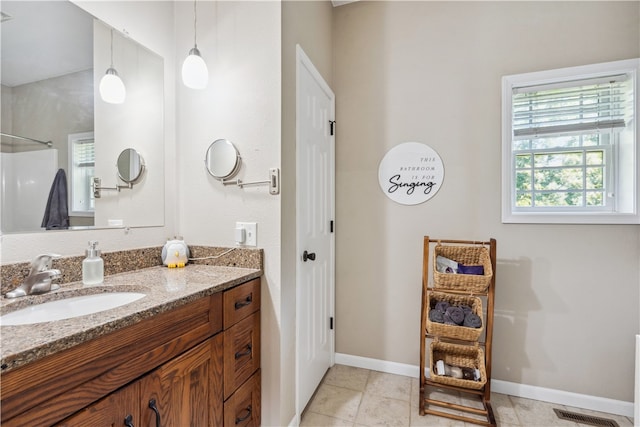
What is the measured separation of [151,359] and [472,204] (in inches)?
77.1

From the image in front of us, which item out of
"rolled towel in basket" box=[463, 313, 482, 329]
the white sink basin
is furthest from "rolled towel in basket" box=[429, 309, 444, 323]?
the white sink basin

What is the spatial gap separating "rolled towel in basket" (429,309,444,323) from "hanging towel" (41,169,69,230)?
193 cm

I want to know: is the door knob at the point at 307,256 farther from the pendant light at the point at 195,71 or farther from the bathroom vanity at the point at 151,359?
the pendant light at the point at 195,71

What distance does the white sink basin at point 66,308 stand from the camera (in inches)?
34.5

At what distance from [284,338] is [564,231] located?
6.00 feet

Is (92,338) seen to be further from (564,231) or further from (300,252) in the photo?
(564,231)

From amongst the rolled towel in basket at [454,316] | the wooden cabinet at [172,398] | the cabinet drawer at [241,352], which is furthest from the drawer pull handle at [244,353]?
the rolled towel in basket at [454,316]

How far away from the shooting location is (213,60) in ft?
5.04

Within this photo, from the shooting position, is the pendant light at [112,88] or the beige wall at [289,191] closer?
the pendant light at [112,88]

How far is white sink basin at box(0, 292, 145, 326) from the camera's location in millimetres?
877

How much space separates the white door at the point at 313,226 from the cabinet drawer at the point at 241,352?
0.28 m

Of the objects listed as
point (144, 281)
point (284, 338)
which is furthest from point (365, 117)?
point (144, 281)

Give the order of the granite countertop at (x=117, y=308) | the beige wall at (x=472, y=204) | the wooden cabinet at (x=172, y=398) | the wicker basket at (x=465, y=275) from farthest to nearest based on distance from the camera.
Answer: the beige wall at (x=472, y=204)
the wicker basket at (x=465, y=275)
the wooden cabinet at (x=172, y=398)
the granite countertop at (x=117, y=308)

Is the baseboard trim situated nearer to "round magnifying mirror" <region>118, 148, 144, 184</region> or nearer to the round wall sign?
the round wall sign
